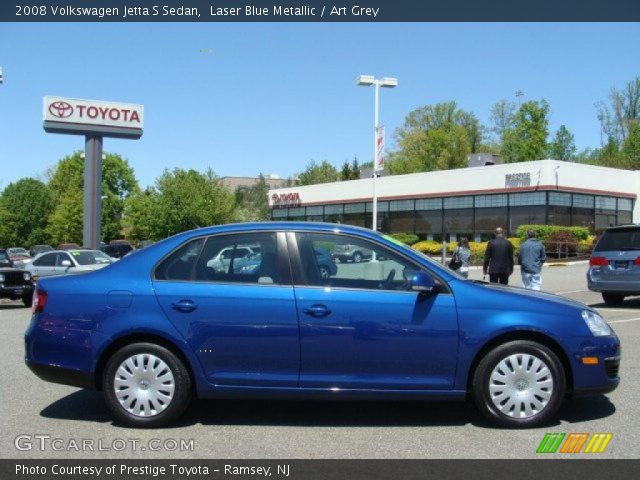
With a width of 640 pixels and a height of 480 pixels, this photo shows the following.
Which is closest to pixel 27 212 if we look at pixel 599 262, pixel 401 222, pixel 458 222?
pixel 401 222

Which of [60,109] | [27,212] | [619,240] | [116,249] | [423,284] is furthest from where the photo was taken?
[27,212]

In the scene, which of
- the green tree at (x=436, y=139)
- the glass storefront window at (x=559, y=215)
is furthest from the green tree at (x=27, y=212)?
the glass storefront window at (x=559, y=215)

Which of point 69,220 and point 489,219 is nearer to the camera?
point 489,219

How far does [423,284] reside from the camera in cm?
510

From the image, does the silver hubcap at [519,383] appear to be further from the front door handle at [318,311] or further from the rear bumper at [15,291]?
the rear bumper at [15,291]

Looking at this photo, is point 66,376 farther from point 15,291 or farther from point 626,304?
point 626,304

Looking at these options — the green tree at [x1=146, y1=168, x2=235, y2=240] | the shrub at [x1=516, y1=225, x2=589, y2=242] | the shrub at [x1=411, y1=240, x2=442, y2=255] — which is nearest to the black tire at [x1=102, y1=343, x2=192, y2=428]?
the shrub at [x1=516, y1=225, x2=589, y2=242]

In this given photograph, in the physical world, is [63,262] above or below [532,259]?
below

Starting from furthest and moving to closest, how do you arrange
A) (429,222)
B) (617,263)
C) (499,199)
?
(429,222) → (499,199) → (617,263)

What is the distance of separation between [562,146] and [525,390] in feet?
225

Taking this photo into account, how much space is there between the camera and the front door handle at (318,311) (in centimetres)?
512

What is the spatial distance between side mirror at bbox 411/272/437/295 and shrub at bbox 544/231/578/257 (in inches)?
1140
